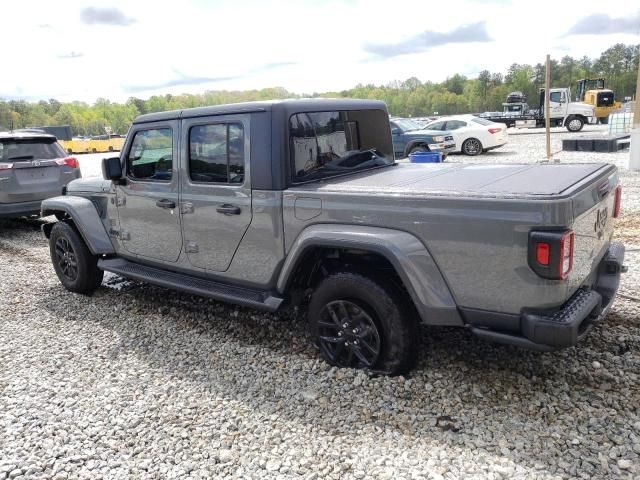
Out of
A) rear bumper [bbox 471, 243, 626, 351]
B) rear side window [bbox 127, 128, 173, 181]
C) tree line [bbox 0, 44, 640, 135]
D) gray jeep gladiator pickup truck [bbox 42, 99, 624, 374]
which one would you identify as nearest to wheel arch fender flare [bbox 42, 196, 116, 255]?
gray jeep gladiator pickup truck [bbox 42, 99, 624, 374]

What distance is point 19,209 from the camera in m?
8.70

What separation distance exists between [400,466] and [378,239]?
48.6 inches

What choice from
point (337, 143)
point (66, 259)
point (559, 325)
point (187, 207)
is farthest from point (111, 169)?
point (559, 325)

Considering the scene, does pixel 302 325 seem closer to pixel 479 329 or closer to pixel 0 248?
pixel 479 329

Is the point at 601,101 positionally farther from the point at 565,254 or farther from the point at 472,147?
the point at 565,254

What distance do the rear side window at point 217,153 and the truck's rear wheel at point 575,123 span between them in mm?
27407

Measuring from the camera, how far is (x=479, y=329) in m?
3.06

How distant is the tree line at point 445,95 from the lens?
7919 centimetres

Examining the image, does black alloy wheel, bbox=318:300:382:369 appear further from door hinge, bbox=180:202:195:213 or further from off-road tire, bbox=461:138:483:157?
off-road tire, bbox=461:138:483:157

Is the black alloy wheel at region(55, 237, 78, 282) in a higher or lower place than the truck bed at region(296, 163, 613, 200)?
lower

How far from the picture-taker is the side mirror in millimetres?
4891

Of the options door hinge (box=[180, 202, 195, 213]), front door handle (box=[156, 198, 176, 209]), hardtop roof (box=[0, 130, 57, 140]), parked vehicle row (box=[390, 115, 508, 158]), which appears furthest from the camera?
parked vehicle row (box=[390, 115, 508, 158])

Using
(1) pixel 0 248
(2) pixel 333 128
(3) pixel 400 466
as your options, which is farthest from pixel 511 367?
(1) pixel 0 248

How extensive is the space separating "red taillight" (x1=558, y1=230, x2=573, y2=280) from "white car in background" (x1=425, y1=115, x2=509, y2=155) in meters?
15.4
